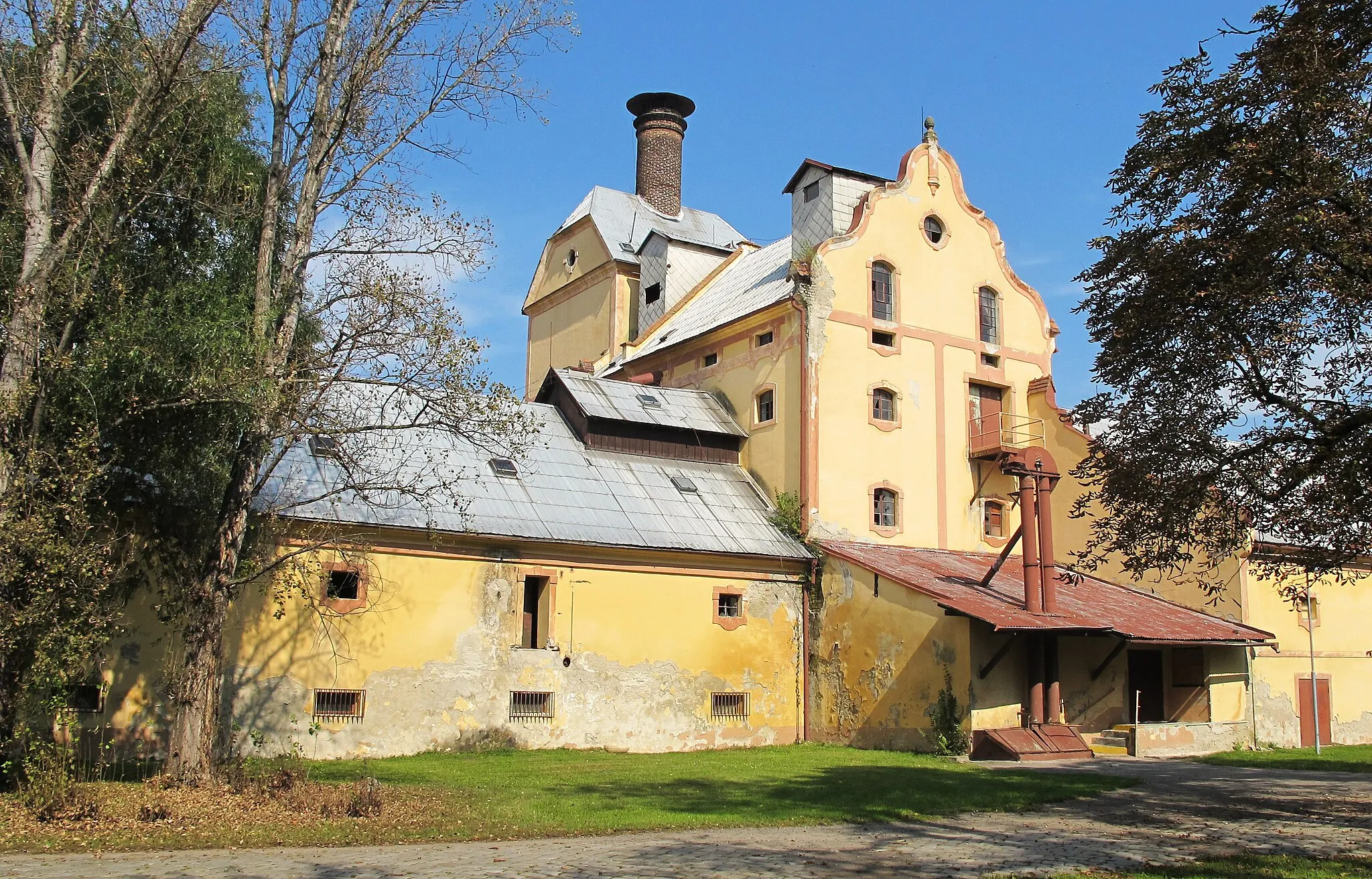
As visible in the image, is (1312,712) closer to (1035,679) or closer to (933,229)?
(1035,679)

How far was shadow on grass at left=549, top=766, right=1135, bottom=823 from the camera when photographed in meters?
14.2

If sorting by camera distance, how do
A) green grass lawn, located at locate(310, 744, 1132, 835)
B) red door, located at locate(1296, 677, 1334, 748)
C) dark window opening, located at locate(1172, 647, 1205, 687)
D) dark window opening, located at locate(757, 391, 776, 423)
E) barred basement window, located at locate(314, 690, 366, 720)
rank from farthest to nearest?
dark window opening, located at locate(757, 391, 776, 423), red door, located at locate(1296, 677, 1334, 748), dark window opening, located at locate(1172, 647, 1205, 687), barred basement window, located at locate(314, 690, 366, 720), green grass lawn, located at locate(310, 744, 1132, 835)

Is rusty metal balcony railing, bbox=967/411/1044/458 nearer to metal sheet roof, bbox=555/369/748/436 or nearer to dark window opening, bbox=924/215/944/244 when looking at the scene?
dark window opening, bbox=924/215/944/244

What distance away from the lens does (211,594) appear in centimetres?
1478

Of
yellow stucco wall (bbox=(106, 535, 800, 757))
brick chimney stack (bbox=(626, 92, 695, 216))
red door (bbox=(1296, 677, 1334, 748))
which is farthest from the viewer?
brick chimney stack (bbox=(626, 92, 695, 216))

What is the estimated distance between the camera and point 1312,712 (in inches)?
1110

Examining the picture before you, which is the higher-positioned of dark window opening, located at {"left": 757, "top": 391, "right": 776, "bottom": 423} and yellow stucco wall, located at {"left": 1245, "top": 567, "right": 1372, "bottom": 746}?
dark window opening, located at {"left": 757, "top": 391, "right": 776, "bottom": 423}

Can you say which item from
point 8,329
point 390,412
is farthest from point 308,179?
point 390,412

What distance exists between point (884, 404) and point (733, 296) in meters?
5.65

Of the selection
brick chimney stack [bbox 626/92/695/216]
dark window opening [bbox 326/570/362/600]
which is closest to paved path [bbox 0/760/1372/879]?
dark window opening [bbox 326/570/362/600]

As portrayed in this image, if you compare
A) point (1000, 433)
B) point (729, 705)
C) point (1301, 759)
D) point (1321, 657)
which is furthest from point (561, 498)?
point (1321, 657)

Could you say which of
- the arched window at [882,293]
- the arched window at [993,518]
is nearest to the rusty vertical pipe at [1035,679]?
the arched window at [993,518]

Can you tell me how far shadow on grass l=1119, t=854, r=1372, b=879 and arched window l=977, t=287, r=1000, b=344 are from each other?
21123 mm

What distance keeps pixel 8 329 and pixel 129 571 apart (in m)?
4.05
